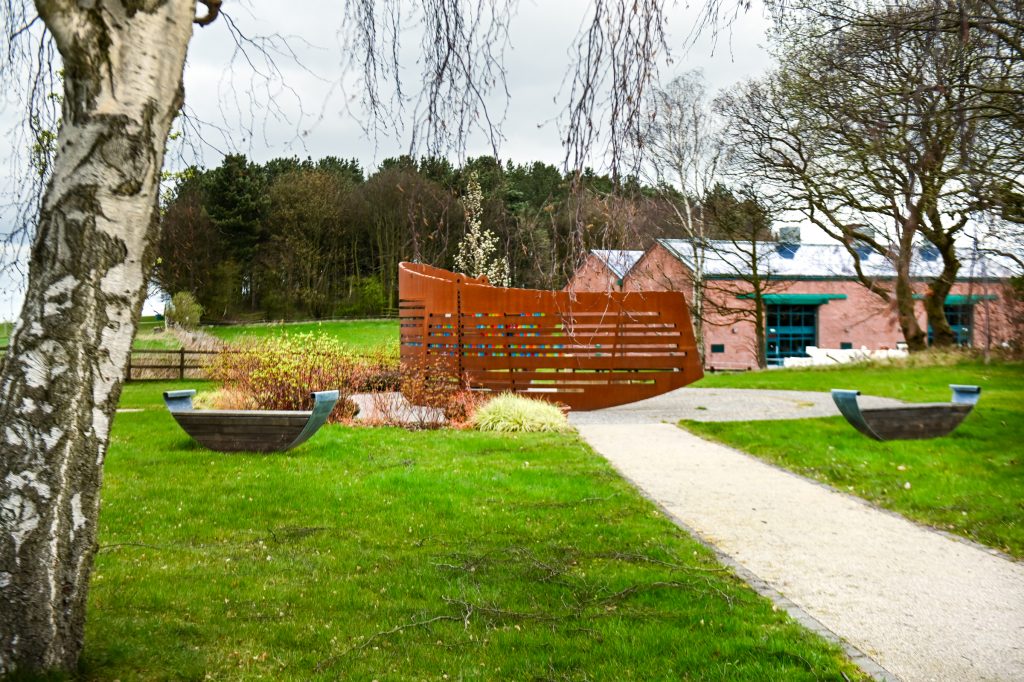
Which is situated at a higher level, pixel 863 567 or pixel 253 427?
pixel 253 427

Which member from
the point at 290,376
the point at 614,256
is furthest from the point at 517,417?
the point at 614,256

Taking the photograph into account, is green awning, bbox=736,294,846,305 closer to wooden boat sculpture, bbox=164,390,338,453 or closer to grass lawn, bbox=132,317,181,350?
grass lawn, bbox=132,317,181,350

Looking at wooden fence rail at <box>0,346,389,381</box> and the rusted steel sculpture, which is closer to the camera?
the rusted steel sculpture

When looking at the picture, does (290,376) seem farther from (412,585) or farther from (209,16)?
(209,16)

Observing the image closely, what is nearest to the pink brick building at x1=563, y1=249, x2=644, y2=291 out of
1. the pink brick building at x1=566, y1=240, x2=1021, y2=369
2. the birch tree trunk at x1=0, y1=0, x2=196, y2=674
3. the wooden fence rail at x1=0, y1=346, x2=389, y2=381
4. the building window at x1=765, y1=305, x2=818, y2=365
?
the birch tree trunk at x1=0, y1=0, x2=196, y2=674

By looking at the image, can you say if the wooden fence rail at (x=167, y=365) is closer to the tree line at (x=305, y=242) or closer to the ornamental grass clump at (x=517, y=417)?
the tree line at (x=305, y=242)

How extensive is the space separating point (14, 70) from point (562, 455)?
721 centimetres

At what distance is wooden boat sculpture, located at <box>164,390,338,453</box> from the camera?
30.3 feet

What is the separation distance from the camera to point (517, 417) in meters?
12.6

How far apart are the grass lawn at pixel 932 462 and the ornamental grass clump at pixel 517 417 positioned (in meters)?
2.27

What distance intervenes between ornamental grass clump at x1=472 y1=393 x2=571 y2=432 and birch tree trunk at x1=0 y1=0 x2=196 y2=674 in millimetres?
9274

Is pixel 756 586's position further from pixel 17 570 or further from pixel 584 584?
pixel 17 570

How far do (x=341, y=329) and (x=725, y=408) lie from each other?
85.8ft

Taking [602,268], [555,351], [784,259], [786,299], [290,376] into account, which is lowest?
[290,376]
